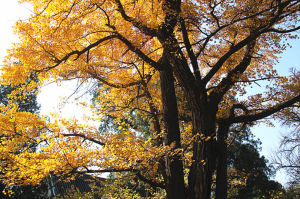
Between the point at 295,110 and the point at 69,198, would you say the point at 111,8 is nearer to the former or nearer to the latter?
the point at 69,198

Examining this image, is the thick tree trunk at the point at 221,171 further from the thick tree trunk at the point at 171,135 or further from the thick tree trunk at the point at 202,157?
the thick tree trunk at the point at 171,135

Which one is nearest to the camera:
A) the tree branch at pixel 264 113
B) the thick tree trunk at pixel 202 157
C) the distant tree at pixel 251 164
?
the thick tree trunk at pixel 202 157

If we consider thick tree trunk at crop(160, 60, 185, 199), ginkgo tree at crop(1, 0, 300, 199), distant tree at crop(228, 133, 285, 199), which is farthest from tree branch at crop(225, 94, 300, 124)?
distant tree at crop(228, 133, 285, 199)

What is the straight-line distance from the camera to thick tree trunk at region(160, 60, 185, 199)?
5.95 metres

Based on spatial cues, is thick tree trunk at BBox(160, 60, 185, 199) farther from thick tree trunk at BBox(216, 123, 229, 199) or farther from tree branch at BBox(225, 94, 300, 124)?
tree branch at BBox(225, 94, 300, 124)

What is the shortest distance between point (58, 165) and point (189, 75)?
316cm

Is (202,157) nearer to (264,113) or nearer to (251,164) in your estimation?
(264,113)

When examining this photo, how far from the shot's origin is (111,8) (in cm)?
691

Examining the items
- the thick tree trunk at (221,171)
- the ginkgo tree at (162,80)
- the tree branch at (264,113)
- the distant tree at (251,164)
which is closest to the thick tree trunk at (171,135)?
the ginkgo tree at (162,80)

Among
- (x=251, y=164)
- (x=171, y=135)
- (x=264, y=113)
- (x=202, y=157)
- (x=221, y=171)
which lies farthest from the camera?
(x=251, y=164)

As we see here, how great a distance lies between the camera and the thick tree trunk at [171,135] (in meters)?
5.95

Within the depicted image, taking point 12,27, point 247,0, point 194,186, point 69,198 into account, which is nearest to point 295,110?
point 247,0

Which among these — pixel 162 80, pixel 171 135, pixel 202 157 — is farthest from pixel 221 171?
pixel 162 80

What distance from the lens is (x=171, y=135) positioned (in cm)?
630
